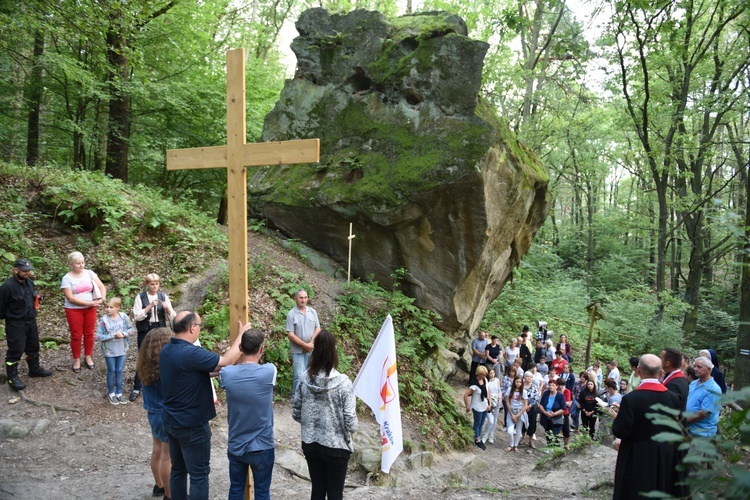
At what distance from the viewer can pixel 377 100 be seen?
11.5 meters

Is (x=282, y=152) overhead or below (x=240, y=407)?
overhead

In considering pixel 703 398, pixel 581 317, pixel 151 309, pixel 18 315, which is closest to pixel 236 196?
pixel 151 309

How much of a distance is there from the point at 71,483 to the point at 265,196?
26.1 ft

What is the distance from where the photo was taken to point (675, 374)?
4.89 metres

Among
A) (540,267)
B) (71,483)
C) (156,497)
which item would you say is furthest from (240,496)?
(540,267)

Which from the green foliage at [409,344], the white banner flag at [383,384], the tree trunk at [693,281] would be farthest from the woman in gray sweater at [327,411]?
the tree trunk at [693,281]

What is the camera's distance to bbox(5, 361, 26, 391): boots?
6.65 m

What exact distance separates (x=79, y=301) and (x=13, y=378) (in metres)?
1.27

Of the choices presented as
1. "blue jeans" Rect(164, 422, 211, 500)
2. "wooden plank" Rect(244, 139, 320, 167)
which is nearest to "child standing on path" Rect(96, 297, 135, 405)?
"blue jeans" Rect(164, 422, 211, 500)

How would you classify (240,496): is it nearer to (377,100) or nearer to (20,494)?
(20,494)

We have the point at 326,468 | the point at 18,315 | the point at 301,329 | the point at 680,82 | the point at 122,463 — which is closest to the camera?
the point at 326,468

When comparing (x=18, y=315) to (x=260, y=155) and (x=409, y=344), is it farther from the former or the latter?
(x=409, y=344)

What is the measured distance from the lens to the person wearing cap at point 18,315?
257 inches

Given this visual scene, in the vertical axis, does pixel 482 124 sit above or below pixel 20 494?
above
